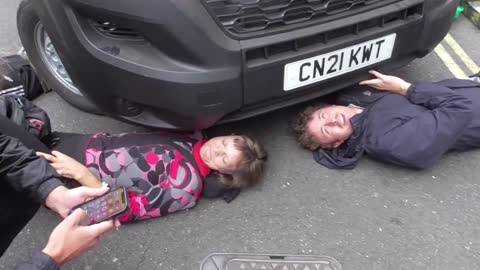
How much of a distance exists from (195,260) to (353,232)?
2.52 feet

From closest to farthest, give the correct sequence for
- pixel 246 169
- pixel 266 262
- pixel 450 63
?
pixel 266 262 → pixel 246 169 → pixel 450 63

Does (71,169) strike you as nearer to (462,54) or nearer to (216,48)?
(216,48)

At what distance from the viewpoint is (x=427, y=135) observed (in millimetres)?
2383

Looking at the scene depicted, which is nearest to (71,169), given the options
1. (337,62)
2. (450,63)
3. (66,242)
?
(66,242)

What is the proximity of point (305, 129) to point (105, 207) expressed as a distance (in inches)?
49.9

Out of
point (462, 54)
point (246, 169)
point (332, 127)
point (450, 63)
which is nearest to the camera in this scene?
point (246, 169)

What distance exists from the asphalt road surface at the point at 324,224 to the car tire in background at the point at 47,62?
838 mm

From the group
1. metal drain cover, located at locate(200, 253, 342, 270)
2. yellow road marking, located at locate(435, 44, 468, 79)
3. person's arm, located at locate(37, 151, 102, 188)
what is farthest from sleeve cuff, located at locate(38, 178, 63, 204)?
yellow road marking, located at locate(435, 44, 468, 79)

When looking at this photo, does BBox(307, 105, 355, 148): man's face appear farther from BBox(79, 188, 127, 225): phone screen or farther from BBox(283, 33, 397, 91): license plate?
BBox(79, 188, 127, 225): phone screen

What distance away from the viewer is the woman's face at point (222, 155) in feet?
7.84

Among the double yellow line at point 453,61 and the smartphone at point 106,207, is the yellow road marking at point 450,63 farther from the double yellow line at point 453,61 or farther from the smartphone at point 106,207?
the smartphone at point 106,207

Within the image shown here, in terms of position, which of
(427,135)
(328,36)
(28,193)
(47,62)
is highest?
(328,36)

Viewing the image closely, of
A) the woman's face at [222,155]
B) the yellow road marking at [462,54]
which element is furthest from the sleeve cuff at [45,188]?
the yellow road marking at [462,54]

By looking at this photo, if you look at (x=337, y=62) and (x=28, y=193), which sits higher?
(x=337, y=62)
